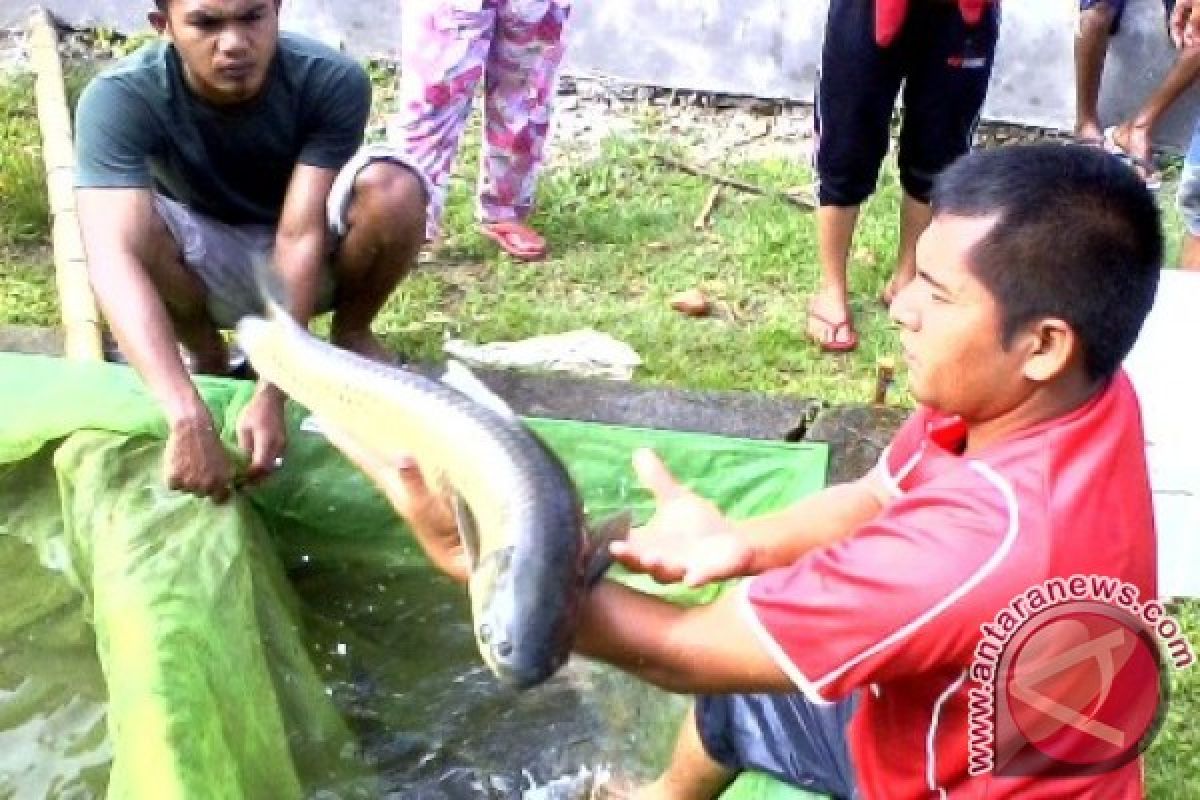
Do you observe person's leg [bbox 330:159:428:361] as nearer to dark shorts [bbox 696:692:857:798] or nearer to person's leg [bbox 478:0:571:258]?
person's leg [bbox 478:0:571:258]

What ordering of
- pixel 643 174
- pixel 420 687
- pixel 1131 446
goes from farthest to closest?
pixel 643 174 < pixel 420 687 < pixel 1131 446

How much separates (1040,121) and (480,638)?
4930mm

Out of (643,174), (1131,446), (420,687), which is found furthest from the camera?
(643,174)

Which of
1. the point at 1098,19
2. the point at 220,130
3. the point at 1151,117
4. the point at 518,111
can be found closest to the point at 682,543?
the point at 220,130

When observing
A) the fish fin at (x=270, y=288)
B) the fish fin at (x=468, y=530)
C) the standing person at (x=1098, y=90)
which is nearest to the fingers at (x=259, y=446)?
the fish fin at (x=270, y=288)

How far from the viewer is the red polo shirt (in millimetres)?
1808

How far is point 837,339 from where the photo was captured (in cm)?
476

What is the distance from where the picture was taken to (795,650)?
6.09 ft

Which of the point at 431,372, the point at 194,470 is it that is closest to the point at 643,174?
the point at 431,372

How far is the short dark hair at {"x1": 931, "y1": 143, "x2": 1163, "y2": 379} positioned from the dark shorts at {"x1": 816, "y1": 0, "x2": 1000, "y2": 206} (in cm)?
249

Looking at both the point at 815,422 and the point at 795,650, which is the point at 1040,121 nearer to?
the point at 815,422

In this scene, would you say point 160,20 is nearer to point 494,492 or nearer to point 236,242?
point 236,242

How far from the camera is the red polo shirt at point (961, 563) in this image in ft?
5.93

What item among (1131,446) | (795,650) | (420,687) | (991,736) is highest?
(1131,446)
